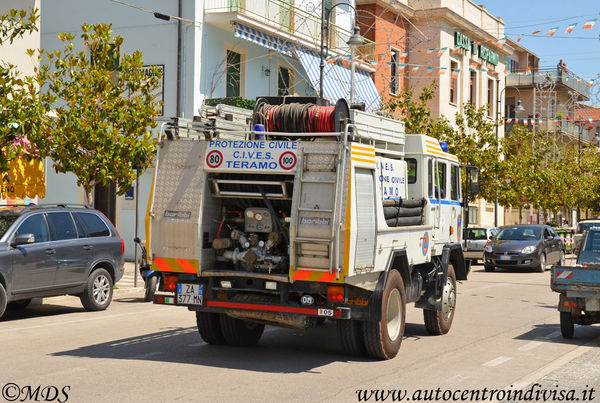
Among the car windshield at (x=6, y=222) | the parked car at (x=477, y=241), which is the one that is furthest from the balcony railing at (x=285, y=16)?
the car windshield at (x=6, y=222)

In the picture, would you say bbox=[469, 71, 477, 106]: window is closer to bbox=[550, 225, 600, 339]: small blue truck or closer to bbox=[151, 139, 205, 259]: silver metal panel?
bbox=[550, 225, 600, 339]: small blue truck

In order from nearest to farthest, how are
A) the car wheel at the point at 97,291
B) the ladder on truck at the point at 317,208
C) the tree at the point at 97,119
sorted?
the ladder on truck at the point at 317,208 < the car wheel at the point at 97,291 < the tree at the point at 97,119

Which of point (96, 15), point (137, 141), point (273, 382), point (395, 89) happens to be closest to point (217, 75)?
point (96, 15)

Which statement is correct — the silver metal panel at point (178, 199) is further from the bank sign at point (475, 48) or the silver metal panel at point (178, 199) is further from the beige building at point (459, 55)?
the bank sign at point (475, 48)

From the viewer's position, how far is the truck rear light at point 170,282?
9.62 meters

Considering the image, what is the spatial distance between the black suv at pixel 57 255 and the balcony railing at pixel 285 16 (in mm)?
11761

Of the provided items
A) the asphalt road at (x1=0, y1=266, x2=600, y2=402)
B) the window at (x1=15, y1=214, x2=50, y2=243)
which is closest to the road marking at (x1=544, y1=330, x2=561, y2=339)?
the asphalt road at (x1=0, y1=266, x2=600, y2=402)

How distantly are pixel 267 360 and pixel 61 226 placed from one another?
6.14m

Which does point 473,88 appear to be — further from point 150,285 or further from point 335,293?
point 335,293

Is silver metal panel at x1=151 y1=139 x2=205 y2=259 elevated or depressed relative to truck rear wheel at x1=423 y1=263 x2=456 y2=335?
elevated

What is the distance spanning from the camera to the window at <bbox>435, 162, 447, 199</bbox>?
1213 cm

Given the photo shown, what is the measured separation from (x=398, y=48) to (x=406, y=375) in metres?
30.0

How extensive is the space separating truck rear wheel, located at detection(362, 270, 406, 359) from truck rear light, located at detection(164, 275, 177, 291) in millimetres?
2277

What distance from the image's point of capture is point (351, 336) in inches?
377
